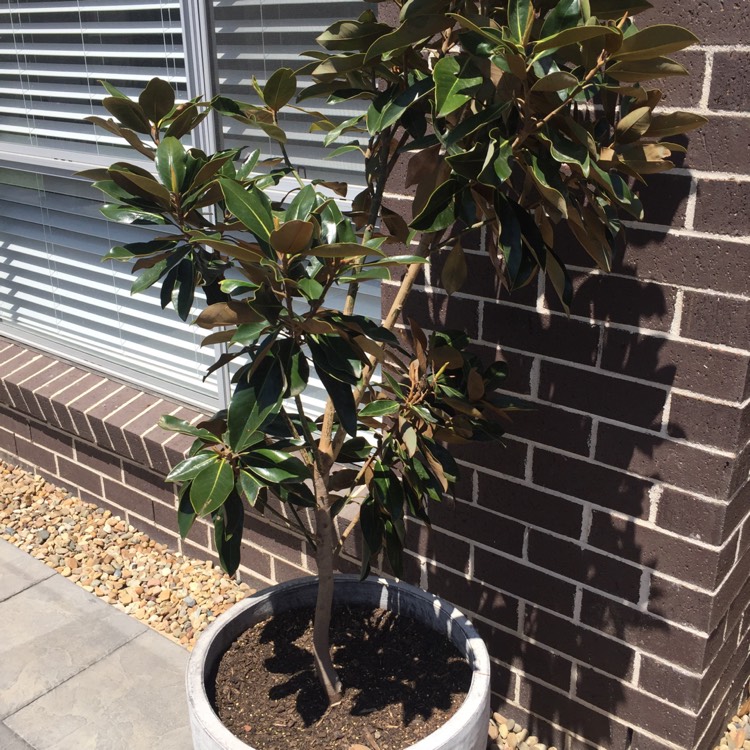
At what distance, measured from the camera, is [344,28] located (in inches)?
62.2

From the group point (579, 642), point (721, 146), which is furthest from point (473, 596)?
point (721, 146)

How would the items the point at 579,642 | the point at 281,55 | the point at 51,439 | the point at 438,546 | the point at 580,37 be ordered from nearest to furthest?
the point at 580,37, the point at 579,642, the point at 438,546, the point at 281,55, the point at 51,439

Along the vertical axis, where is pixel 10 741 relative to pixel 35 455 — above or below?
below

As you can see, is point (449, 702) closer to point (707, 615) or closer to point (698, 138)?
point (707, 615)

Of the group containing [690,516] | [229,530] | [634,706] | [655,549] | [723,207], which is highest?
[723,207]

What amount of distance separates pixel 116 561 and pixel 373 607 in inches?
62.8

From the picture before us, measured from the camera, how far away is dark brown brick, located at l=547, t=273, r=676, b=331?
6.42 feet

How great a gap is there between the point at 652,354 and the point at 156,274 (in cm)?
112

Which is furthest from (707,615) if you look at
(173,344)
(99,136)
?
(99,136)

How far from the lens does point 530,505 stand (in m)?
2.35

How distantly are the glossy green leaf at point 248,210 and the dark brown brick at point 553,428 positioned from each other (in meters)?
0.95

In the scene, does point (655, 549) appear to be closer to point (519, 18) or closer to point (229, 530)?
point (229, 530)

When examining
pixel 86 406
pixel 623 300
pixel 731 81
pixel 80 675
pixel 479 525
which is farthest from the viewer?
pixel 86 406

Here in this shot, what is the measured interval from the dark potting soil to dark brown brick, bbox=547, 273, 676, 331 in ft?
2.96
